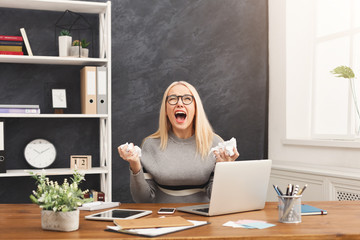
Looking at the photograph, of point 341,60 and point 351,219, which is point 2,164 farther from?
point 341,60

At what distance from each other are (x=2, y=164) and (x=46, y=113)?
0.55 meters

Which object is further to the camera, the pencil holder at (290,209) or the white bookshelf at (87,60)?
the white bookshelf at (87,60)

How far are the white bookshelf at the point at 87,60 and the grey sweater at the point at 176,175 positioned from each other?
844 millimetres

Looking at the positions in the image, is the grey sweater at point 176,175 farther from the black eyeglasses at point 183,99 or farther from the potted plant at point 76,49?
the potted plant at point 76,49

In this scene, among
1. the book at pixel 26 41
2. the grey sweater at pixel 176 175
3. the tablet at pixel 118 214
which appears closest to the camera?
the tablet at pixel 118 214

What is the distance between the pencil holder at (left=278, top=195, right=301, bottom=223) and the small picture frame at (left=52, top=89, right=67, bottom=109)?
2.20m

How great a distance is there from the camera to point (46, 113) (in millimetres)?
3688

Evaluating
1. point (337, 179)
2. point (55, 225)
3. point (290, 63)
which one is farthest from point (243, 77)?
point (55, 225)

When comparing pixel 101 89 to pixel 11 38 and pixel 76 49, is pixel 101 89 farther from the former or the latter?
pixel 11 38

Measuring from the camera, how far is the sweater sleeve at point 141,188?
254 centimetres

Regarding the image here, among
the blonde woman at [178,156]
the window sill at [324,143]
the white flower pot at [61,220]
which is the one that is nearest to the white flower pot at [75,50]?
the blonde woman at [178,156]

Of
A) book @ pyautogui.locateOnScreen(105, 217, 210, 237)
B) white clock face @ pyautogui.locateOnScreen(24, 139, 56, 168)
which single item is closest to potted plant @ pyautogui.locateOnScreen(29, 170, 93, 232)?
book @ pyautogui.locateOnScreen(105, 217, 210, 237)

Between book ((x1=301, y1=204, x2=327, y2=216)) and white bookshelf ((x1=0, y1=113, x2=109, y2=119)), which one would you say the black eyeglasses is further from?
book ((x1=301, y1=204, x2=327, y2=216))

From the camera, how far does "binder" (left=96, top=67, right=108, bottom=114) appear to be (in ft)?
11.5
